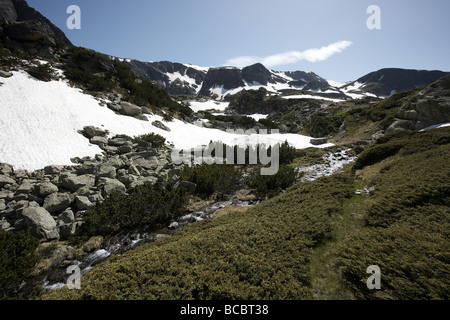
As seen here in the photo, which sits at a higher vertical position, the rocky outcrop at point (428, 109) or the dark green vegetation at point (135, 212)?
the rocky outcrop at point (428, 109)

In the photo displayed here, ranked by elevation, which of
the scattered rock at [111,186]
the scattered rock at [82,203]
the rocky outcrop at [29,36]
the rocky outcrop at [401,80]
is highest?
the rocky outcrop at [401,80]

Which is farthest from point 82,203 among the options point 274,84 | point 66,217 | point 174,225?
point 274,84

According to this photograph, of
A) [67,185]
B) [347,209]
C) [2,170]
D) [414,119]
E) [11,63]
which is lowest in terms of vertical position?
[347,209]

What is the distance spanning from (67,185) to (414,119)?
39.4 meters

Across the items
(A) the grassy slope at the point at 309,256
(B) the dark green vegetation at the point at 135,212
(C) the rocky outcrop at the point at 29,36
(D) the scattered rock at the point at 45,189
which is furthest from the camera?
(C) the rocky outcrop at the point at 29,36

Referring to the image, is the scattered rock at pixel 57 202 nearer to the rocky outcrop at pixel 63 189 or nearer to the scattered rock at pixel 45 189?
the rocky outcrop at pixel 63 189

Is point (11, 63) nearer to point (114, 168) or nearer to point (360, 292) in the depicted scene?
point (114, 168)

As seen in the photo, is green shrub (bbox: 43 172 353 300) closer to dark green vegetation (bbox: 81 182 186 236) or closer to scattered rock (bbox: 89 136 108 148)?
dark green vegetation (bbox: 81 182 186 236)

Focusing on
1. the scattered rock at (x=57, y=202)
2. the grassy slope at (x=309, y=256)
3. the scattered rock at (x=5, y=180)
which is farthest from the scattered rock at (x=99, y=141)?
the grassy slope at (x=309, y=256)

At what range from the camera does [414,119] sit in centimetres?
2461

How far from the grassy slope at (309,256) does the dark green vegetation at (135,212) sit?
8.34 ft

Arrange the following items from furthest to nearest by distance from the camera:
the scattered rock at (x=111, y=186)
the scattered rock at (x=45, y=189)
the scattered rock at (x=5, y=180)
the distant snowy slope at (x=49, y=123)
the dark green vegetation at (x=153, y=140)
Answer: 1. the dark green vegetation at (x=153, y=140)
2. the distant snowy slope at (x=49, y=123)
3. the scattered rock at (x=111, y=186)
4. the scattered rock at (x=5, y=180)
5. the scattered rock at (x=45, y=189)

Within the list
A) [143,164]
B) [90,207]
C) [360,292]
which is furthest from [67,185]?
[360,292]

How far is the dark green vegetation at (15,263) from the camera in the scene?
5715mm
